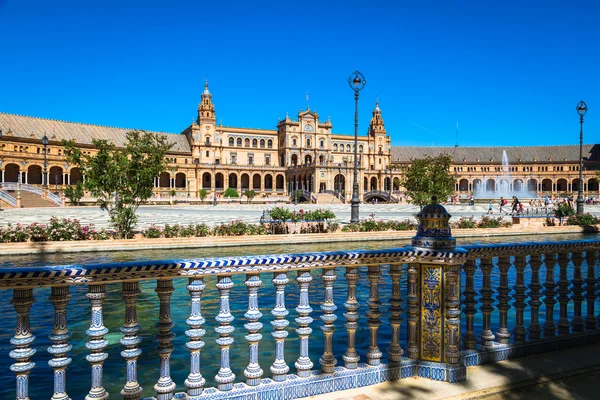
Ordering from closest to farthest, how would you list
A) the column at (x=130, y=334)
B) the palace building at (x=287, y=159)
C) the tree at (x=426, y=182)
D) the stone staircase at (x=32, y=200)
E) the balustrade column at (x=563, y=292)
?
1. the column at (x=130, y=334)
2. the balustrade column at (x=563, y=292)
3. the tree at (x=426, y=182)
4. the stone staircase at (x=32, y=200)
5. the palace building at (x=287, y=159)

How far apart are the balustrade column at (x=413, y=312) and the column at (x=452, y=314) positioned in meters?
0.27

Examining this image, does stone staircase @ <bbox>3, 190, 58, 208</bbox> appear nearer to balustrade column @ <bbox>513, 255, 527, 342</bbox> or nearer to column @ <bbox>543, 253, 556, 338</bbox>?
balustrade column @ <bbox>513, 255, 527, 342</bbox>

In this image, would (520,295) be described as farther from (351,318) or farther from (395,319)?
(351,318)

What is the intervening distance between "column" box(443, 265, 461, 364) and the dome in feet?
0.76

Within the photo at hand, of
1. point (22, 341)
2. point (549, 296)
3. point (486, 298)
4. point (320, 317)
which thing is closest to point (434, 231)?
point (486, 298)

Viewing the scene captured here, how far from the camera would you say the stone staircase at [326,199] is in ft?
246

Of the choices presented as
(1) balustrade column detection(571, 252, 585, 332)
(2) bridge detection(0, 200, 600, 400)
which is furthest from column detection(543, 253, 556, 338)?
(1) balustrade column detection(571, 252, 585, 332)

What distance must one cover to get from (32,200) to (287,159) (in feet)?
198

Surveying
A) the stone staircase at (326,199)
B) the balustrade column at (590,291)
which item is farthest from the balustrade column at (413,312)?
the stone staircase at (326,199)

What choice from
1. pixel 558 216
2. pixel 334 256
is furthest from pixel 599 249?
pixel 558 216

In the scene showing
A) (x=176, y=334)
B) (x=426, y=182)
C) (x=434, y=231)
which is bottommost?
(x=176, y=334)

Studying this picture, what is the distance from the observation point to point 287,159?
10300cm

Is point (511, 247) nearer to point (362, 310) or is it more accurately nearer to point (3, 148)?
point (362, 310)

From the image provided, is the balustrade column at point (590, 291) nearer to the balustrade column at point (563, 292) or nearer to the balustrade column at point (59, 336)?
the balustrade column at point (563, 292)
